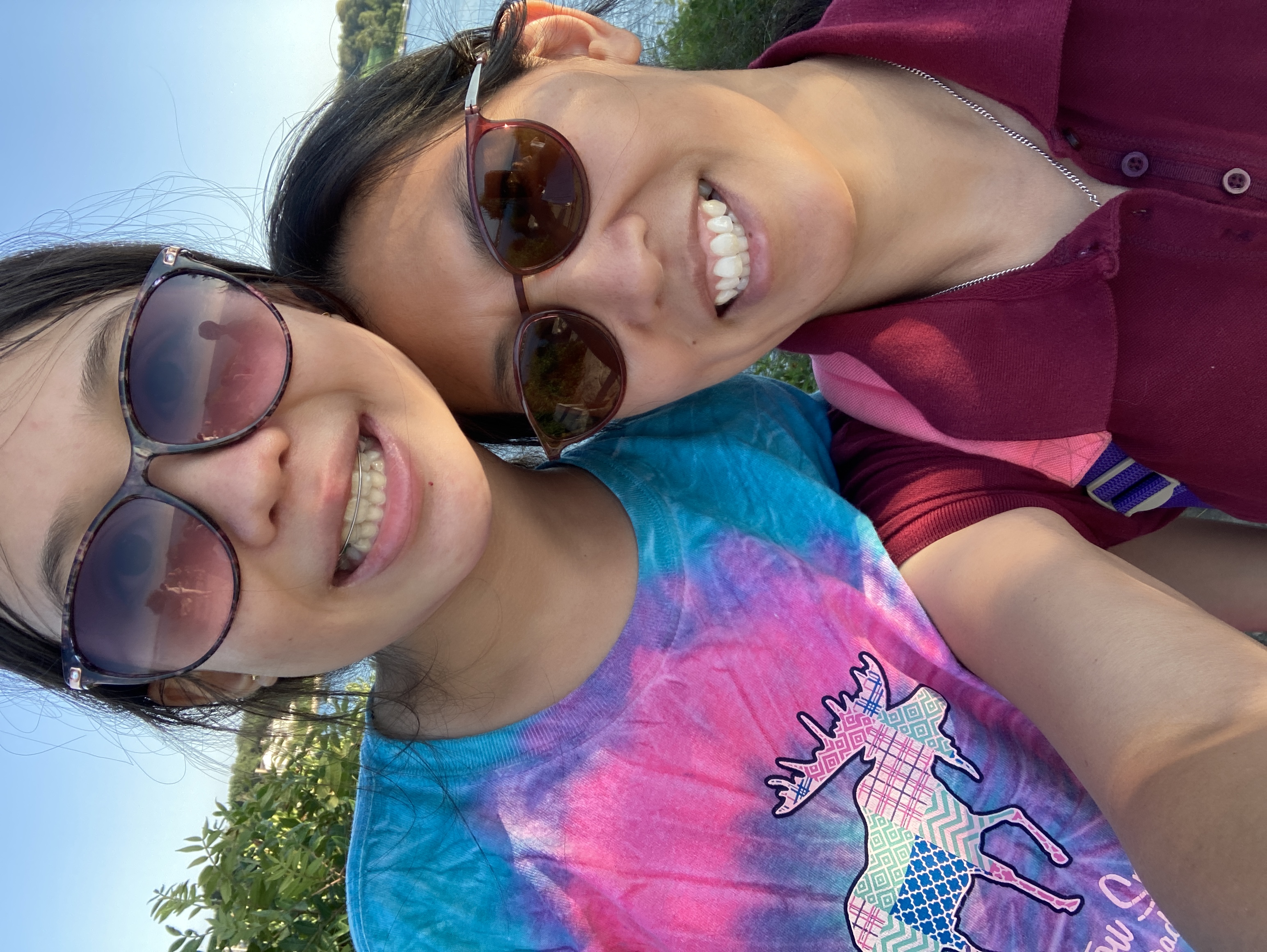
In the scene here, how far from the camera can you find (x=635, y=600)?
1.81 m

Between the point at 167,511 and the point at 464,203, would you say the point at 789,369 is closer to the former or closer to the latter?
the point at 464,203

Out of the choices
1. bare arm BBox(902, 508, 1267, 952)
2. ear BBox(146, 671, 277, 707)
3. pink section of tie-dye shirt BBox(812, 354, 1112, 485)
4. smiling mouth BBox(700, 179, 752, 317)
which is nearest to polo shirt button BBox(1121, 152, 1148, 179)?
pink section of tie-dye shirt BBox(812, 354, 1112, 485)

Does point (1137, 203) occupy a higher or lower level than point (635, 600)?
higher

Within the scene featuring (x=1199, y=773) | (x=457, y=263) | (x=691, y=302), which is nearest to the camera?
(x=1199, y=773)

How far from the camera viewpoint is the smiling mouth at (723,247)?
1595mm

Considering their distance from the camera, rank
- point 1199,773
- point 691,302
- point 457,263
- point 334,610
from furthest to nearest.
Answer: point 691,302
point 457,263
point 334,610
point 1199,773

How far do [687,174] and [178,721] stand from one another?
64.9 inches

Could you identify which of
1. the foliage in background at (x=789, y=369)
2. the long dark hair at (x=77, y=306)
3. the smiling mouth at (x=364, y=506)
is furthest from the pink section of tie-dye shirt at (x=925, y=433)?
the foliage in background at (x=789, y=369)

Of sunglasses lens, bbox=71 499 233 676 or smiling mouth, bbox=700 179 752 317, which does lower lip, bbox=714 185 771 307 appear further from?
sunglasses lens, bbox=71 499 233 676

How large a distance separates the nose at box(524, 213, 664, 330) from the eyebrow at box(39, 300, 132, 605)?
77 centimetres

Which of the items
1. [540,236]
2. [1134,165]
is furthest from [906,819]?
[1134,165]

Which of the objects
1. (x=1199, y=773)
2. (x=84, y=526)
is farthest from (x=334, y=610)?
(x=1199, y=773)

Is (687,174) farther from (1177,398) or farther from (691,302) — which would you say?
(1177,398)

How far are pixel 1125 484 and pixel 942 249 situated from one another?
0.78 meters
